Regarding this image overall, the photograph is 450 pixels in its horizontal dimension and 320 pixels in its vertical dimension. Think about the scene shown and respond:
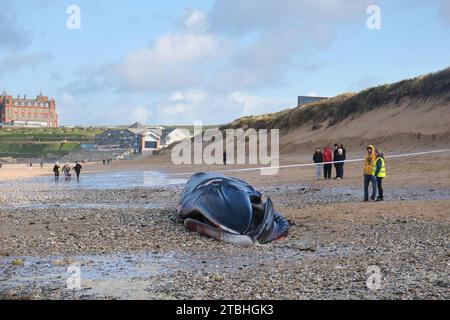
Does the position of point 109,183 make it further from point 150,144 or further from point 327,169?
point 150,144

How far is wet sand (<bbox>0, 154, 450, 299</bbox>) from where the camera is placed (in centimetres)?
742

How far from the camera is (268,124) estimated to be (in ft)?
201

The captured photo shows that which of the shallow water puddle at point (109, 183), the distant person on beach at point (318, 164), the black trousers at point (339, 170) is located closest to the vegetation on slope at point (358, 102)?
the distant person on beach at point (318, 164)

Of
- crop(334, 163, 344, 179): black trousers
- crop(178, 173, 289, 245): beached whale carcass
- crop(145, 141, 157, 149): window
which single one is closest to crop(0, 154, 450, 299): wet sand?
crop(178, 173, 289, 245): beached whale carcass

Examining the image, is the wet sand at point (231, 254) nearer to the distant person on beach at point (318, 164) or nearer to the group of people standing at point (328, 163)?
the group of people standing at point (328, 163)

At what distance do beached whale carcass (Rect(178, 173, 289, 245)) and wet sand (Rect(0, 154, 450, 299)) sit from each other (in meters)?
0.25

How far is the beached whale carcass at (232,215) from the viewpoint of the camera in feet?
35.5

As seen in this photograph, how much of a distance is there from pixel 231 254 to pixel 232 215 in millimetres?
1154

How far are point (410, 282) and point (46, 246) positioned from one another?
6232mm

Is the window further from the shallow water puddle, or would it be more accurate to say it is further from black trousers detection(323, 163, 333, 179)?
black trousers detection(323, 163, 333, 179)

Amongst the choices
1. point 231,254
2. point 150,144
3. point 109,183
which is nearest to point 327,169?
point 109,183

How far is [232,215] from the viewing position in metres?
11.0
